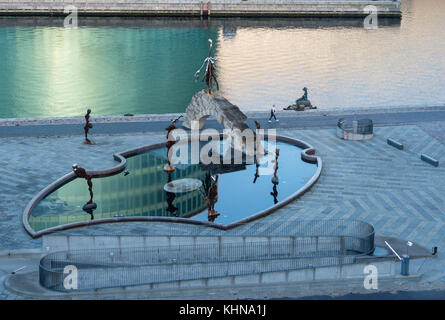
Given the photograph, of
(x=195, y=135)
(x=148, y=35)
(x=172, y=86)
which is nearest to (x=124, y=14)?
(x=148, y=35)

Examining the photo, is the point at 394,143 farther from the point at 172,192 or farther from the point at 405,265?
the point at 405,265

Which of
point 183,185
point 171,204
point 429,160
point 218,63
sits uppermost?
point 218,63

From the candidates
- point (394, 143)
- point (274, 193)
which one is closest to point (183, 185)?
point (274, 193)

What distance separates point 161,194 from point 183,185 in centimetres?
199

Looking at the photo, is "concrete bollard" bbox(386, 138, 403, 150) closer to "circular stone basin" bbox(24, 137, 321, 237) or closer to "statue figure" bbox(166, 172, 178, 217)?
"circular stone basin" bbox(24, 137, 321, 237)

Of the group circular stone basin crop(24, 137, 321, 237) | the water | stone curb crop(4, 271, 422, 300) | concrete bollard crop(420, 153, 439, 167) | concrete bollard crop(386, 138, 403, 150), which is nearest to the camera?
stone curb crop(4, 271, 422, 300)

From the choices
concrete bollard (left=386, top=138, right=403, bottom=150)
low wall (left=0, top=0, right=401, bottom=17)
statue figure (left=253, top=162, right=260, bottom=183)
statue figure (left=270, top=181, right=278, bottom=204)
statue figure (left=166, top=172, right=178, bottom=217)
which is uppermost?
low wall (left=0, top=0, right=401, bottom=17)

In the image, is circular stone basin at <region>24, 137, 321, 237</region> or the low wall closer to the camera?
circular stone basin at <region>24, 137, 321, 237</region>

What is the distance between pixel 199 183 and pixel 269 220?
26.2 ft

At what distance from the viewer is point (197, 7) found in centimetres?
14200

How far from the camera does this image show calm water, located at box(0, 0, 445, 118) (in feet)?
293

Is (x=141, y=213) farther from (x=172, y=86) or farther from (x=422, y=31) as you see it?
(x=422, y=31)

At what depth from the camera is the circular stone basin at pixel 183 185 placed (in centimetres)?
4338

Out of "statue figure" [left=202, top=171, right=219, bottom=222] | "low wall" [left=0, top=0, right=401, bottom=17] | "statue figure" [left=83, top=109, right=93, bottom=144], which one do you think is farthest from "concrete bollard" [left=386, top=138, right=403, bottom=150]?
"low wall" [left=0, top=0, right=401, bottom=17]
